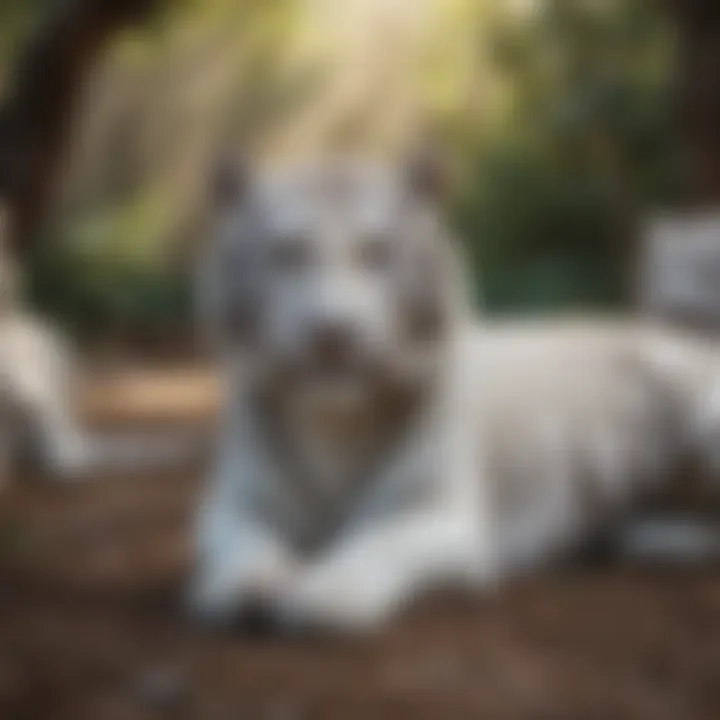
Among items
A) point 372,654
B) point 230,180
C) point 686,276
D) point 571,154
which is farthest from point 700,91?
point 372,654

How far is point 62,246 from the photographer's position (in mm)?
3088

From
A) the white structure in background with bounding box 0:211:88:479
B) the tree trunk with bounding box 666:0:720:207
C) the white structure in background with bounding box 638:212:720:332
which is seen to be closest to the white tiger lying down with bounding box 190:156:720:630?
the white structure in background with bounding box 638:212:720:332

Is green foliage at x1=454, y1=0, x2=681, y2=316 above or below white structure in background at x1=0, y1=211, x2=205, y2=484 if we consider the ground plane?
above

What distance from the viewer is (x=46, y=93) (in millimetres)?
2561

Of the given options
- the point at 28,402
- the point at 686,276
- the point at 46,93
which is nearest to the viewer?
the point at 686,276

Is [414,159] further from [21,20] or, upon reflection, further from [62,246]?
[62,246]

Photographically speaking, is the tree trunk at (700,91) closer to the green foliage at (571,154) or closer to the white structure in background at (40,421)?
the green foliage at (571,154)

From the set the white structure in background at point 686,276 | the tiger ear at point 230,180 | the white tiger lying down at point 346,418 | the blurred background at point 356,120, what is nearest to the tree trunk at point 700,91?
the blurred background at point 356,120

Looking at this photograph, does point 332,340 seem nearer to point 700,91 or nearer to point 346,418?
point 346,418

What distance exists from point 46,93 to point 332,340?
167cm

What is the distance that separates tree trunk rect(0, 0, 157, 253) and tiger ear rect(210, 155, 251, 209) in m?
1.35

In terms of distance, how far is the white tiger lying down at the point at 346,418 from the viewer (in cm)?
108

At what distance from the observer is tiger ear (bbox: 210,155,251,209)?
46.1 inches

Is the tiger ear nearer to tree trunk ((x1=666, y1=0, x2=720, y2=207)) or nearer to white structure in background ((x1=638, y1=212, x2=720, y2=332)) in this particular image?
white structure in background ((x1=638, y1=212, x2=720, y2=332))
